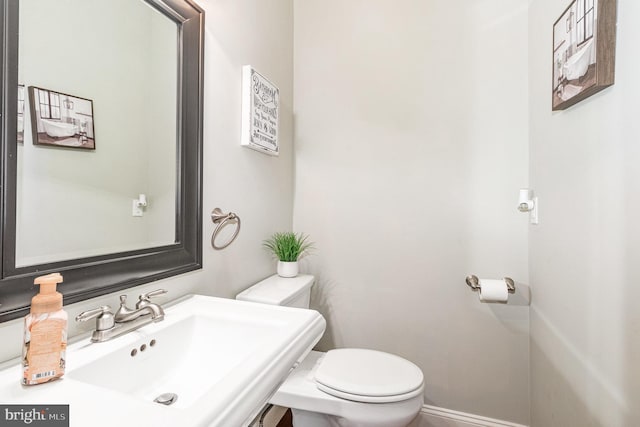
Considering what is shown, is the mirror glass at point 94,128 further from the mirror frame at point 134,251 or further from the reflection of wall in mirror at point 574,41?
the reflection of wall in mirror at point 574,41

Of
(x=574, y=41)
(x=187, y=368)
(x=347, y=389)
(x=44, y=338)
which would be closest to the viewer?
(x=44, y=338)

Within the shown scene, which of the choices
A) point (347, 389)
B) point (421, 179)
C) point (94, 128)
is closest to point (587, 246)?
point (421, 179)

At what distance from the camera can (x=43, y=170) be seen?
68cm

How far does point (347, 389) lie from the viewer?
117 cm

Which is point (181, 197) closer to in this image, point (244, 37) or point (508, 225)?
point (244, 37)

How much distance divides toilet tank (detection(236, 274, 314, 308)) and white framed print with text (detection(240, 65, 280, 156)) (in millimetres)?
659

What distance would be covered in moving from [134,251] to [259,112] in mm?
845

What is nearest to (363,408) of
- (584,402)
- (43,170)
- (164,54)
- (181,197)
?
(584,402)

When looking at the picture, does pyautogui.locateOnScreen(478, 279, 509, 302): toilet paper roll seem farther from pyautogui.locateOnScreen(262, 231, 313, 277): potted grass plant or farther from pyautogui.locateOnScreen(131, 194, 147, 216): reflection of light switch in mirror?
pyautogui.locateOnScreen(131, 194, 147, 216): reflection of light switch in mirror

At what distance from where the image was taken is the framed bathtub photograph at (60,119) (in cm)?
67

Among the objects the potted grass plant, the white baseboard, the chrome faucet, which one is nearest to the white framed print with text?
the potted grass plant

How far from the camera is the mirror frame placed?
1.97ft

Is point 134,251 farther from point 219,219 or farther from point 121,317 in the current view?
point 219,219

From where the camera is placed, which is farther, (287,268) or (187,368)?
(287,268)
